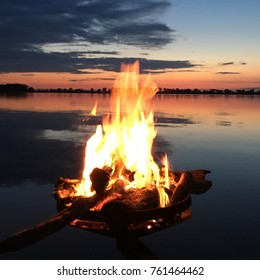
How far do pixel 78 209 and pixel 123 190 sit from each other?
3.06 feet

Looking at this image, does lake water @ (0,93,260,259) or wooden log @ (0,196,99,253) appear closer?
wooden log @ (0,196,99,253)

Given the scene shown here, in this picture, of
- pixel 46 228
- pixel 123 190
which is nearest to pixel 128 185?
pixel 123 190

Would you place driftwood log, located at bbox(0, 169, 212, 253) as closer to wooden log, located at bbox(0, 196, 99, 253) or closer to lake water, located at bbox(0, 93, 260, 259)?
wooden log, located at bbox(0, 196, 99, 253)

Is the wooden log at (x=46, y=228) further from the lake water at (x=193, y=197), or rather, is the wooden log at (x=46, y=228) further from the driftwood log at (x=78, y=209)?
the lake water at (x=193, y=197)

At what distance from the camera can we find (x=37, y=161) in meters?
11.5

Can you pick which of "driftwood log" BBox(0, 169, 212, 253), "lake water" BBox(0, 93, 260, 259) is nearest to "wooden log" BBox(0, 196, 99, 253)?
"driftwood log" BBox(0, 169, 212, 253)

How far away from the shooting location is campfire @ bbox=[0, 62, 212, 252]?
5.61 m

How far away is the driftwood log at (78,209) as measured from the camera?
199 inches

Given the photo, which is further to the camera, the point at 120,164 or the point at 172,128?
the point at 172,128

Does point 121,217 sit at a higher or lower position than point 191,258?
higher

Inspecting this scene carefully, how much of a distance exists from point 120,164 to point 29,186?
111 inches
